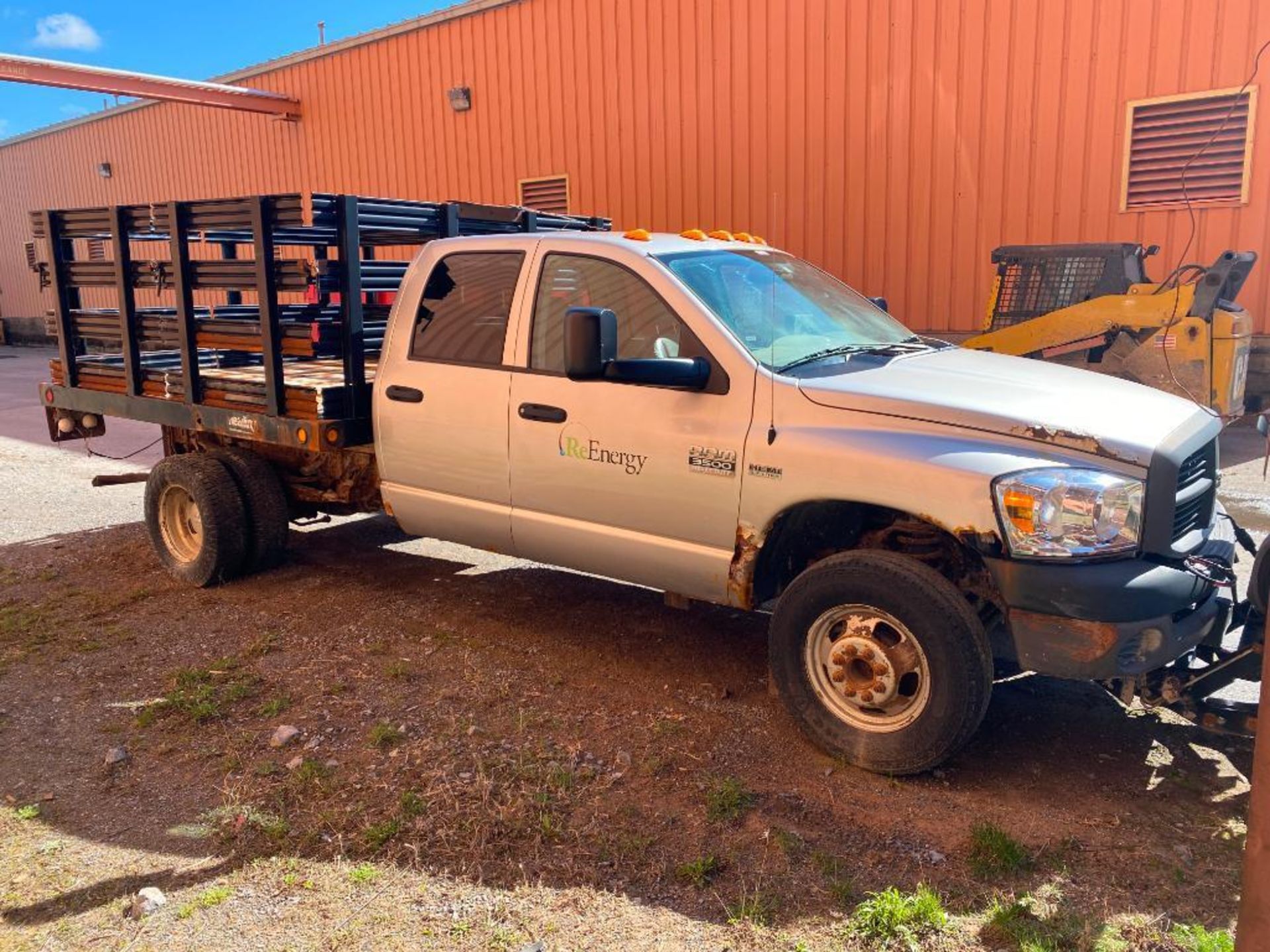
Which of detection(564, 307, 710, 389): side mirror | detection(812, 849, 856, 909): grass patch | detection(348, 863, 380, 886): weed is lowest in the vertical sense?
detection(348, 863, 380, 886): weed

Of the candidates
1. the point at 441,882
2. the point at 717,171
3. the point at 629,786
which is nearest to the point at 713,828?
the point at 629,786

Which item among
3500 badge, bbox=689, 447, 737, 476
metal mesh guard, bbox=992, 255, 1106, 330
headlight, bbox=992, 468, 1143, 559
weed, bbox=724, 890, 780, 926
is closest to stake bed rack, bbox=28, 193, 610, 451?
3500 badge, bbox=689, 447, 737, 476

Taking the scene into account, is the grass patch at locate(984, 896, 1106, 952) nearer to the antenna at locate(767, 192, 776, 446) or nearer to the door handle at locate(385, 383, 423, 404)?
the antenna at locate(767, 192, 776, 446)

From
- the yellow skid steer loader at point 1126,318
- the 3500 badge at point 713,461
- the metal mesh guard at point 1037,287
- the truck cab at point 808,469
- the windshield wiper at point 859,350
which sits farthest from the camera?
the metal mesh guard at point 1037,287

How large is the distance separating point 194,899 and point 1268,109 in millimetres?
11176

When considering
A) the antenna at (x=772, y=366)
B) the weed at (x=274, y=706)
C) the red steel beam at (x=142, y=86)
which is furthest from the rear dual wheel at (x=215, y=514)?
the red steel beam at (x=142, y=86)

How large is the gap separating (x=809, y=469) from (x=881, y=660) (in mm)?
739

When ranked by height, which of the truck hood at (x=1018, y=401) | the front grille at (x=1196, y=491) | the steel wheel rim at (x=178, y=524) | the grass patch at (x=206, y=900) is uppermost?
the truck hood at (x=1018, y=401)

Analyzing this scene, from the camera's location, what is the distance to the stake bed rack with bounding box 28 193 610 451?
5348 millimetres

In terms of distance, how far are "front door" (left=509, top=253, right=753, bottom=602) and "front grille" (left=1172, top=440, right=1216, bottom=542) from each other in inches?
60.8

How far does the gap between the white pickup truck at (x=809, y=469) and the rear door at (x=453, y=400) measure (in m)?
0.01

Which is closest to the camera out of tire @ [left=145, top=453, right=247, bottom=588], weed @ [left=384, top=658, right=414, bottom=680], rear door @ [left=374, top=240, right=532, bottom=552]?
weed @ [left=384, top=658, right=414, bottom=680]

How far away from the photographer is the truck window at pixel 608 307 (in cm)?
431

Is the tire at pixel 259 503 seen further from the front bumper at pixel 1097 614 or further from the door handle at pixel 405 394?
the front bumper at pixel 1097 614
